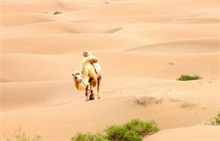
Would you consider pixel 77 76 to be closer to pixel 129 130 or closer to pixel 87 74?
pixel 87 74

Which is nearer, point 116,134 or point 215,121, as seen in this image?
point 116,134

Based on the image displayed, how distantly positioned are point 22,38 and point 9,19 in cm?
1256

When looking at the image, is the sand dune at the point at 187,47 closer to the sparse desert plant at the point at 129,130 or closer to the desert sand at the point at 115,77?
the desert sand at the point at 115,77

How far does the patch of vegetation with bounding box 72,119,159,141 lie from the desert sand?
0.73ft

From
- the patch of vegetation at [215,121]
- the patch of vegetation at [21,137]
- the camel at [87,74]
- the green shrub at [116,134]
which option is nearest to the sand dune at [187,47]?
the camel at [87,74]

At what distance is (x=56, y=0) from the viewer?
57.0 metres

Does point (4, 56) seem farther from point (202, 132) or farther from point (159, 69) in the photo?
point (202, 132)

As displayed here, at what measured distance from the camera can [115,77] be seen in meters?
16.6

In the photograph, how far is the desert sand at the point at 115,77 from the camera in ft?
31.6

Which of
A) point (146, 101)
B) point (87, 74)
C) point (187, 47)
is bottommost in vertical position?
point (146, 101)

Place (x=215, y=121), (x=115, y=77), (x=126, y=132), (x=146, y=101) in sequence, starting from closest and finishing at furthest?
(x=126, y=132) < (x=215, y=121) < (x=146, y=101) < (x=115, y=77)

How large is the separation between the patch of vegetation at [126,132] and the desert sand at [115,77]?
0.22m

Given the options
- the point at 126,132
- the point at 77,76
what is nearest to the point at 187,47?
the point at 77,76

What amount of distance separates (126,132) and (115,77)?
8.17 metres
